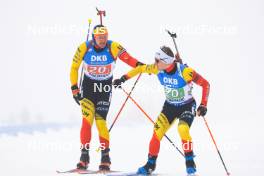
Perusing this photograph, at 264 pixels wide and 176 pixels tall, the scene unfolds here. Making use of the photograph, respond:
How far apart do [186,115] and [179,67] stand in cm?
84

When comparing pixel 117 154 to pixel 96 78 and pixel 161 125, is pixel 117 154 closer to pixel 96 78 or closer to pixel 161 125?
pixel 96 78

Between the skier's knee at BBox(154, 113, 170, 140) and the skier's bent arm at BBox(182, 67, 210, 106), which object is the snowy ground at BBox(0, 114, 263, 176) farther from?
the skier's bent arm at BBox(182, 67, 210, 106)

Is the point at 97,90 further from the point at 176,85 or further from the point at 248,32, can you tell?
the point at 248,32

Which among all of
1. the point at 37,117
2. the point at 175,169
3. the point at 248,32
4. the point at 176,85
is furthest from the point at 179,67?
the point at 248,32

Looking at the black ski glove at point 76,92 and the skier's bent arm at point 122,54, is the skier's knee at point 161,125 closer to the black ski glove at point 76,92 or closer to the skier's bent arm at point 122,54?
the skier's bent arm at point 122,54

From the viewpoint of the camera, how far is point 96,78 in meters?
14.1

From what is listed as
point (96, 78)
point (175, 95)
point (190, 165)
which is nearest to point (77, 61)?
point (96, 78)

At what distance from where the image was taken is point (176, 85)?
13500 millimetres


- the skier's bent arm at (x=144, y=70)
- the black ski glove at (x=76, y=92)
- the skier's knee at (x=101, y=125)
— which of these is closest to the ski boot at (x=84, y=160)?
the skier's knee at (x=101, y=125)

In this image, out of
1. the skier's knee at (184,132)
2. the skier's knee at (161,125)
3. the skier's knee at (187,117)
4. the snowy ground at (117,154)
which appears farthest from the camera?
the snowy ground at (117,154)

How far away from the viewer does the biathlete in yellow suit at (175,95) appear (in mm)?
13352

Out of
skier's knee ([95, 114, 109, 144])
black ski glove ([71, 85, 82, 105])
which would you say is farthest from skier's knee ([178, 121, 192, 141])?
black ski glove ([71, 85, 82, 105])

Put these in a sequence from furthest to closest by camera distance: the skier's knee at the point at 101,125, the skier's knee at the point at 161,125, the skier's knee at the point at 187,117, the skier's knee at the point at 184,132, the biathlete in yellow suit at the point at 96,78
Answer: the skier's knee at the point at 101,125 < the biathlete in yellow suit at the point at 96,78 < the skier's knee at the point at 161,125 < the skier's knee at the point at 187,117 < the skier's knee at the point at 184,132

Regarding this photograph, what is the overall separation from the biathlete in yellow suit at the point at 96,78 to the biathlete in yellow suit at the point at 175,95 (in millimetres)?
535
